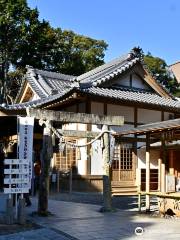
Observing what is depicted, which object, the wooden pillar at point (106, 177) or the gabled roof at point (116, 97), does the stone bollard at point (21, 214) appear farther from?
the gabled roof at point (116, 97)

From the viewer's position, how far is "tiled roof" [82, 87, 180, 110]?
796 inches

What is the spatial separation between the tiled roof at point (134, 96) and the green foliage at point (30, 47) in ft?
49.5

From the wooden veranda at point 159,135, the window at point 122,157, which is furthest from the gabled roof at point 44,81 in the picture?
the wooden veranda at point 159,135

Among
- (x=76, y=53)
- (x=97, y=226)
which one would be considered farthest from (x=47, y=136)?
(x=76, y=53)

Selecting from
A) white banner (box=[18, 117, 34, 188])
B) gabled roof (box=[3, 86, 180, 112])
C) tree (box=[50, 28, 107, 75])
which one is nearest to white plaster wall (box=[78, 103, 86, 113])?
gabled roof (box=[3, 86, 180, 112])

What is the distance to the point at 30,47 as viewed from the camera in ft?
115

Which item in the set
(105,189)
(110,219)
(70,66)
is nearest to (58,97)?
(105,189)

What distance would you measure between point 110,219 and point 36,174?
24.9ft

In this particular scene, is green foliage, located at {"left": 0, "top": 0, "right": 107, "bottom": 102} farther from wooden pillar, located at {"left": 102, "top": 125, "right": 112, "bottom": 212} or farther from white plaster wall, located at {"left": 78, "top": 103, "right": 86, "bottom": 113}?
wooden pillar, located at {"left": 102, "top": 125, "right": 112, "bottom": 212}

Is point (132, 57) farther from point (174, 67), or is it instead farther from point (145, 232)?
point (174, 67)

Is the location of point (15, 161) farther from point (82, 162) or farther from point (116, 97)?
point (116, 97)

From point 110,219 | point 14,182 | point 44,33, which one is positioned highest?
point 44,33

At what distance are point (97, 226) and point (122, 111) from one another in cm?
1258

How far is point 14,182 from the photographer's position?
10.2 meters
